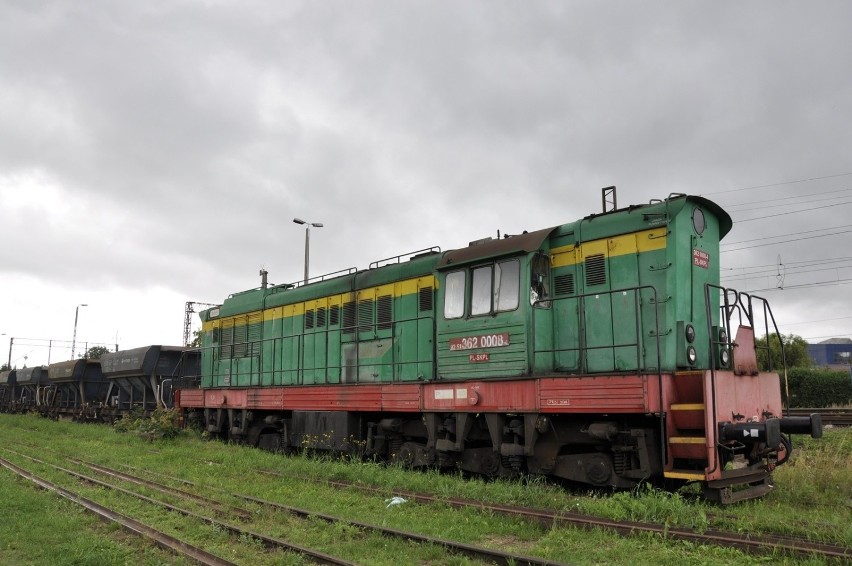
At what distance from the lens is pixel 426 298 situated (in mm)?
11969

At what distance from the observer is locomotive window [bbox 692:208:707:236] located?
9.15m

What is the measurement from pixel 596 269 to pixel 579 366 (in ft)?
4.83

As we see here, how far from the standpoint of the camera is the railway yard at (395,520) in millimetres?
6273

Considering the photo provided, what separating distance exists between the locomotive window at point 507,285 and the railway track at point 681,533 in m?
2.95

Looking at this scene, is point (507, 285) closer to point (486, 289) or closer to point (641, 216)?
point (486, 289)

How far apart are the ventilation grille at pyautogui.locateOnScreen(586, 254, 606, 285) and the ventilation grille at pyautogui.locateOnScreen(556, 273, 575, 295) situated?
0.94 feet

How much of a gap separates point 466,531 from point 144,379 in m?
19.9

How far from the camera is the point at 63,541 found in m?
7.43

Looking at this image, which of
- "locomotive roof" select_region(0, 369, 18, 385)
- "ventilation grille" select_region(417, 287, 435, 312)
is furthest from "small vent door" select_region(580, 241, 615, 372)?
"locomotive roof" select_region(0, 369, 18, 385)

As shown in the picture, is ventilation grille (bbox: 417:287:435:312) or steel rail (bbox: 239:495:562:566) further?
ventilation grille (bbox: 417:287:435:312)

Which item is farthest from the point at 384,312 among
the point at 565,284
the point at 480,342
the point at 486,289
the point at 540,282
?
the point at 565,284

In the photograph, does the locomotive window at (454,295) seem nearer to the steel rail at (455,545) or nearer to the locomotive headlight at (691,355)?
the locomotive headlight at (691,355)

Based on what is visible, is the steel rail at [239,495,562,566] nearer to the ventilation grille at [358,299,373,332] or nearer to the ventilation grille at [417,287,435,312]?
the ventilation grille at [417,287,435,312]

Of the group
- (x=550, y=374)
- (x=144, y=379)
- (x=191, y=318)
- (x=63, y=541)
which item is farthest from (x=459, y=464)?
(x=191, y=318)
